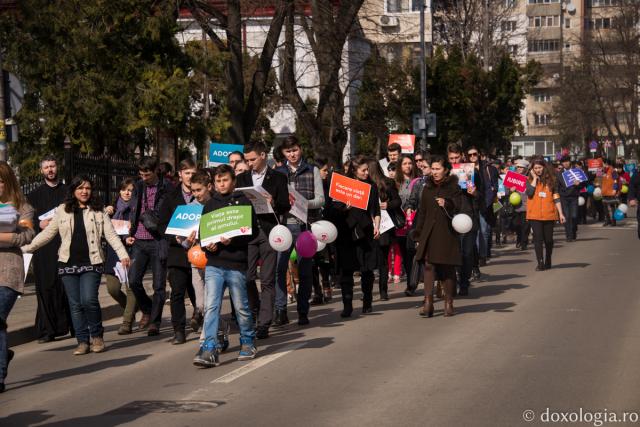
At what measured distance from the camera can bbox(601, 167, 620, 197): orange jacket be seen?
1382 inches

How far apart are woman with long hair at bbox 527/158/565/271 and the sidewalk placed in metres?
6.13

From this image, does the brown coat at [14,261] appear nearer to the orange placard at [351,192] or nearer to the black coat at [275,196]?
the black coat at [275,196]

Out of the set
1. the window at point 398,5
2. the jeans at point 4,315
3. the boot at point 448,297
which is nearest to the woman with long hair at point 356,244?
the boot at point 448,297

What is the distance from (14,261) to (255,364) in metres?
2.19

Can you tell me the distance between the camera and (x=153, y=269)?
511 inches

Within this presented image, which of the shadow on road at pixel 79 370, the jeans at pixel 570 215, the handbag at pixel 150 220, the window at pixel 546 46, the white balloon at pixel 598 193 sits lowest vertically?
the shadow on road at pixel 79 370

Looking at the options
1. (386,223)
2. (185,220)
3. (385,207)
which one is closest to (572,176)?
(386,223)

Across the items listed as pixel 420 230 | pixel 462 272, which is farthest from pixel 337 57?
pixel 420 230

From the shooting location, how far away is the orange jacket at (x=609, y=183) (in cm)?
3509

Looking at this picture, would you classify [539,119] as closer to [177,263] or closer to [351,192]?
[351,192]

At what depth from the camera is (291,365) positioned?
1008cm

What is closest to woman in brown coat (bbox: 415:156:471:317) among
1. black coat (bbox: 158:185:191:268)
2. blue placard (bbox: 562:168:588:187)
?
black coat (bbox: 158:185:191:268)

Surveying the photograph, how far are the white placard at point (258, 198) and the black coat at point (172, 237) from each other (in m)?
0.74

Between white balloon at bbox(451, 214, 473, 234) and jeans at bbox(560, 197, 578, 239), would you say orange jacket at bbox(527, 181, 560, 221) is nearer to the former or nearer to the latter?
white balloon at bbox(451, 214, 473, 234)
